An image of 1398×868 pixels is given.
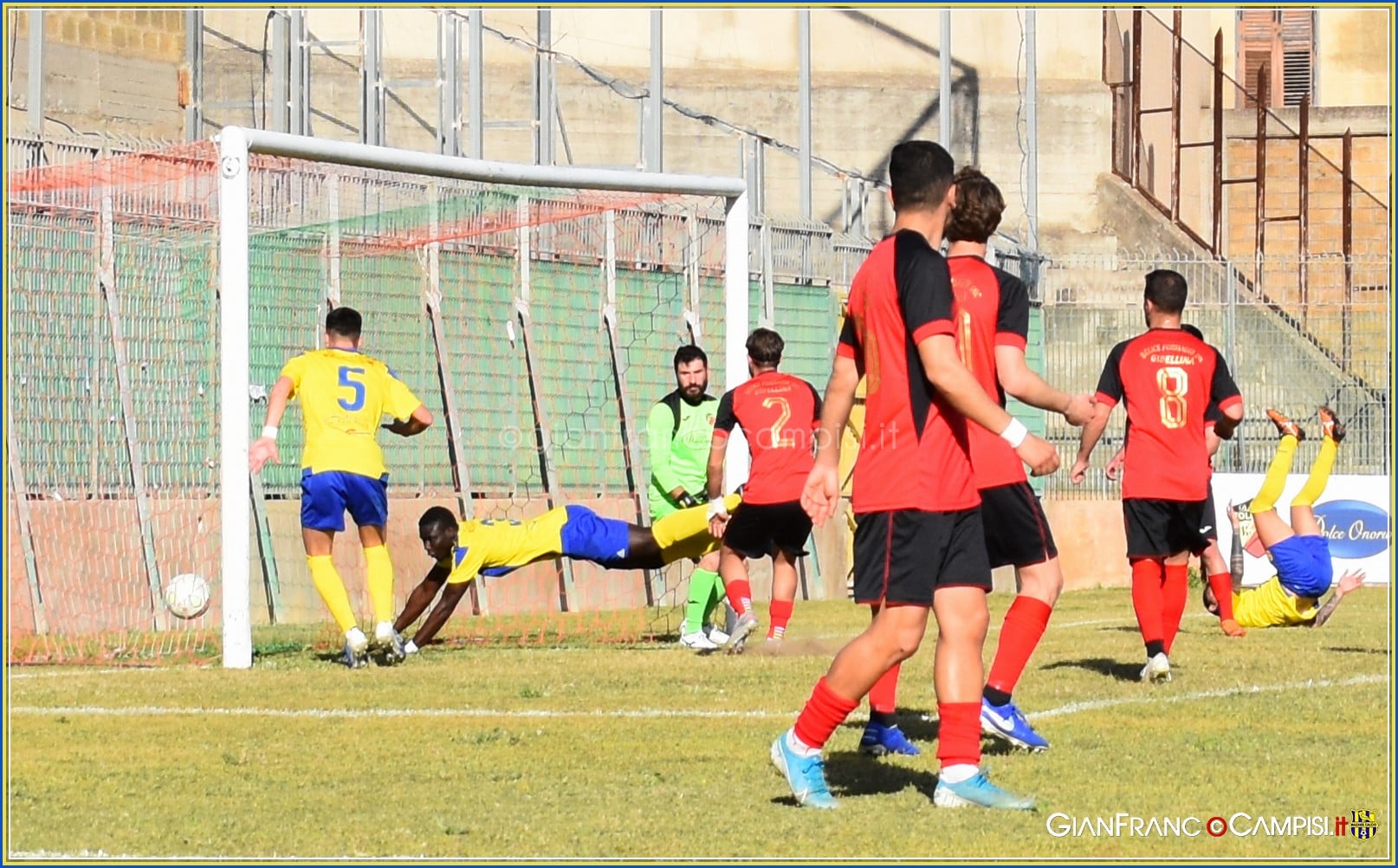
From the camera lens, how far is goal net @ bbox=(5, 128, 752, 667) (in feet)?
46.2

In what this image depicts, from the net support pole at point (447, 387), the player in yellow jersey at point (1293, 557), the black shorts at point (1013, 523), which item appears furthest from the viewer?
the net support pole at point (447, 387)

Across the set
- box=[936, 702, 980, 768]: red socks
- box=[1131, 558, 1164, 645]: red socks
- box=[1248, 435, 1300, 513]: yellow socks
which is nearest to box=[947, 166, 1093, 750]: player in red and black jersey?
box=[936, 702, 980, 768]: red socks

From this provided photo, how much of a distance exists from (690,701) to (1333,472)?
12.9 m

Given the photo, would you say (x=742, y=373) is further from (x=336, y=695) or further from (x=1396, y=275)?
(x=1396, y=275)

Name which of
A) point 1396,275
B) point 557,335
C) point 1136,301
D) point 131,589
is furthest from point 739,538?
point 1136,301

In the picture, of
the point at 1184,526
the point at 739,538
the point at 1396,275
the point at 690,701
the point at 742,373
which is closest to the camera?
the point at 690,701

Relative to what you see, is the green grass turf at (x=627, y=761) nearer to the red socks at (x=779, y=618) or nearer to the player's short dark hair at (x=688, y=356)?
the red socks at (x=779, y=618)

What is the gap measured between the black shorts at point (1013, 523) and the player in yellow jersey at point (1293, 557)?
18.1ft

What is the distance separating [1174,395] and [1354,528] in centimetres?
1014

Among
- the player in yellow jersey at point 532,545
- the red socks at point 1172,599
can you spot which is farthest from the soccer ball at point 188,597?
the red socks at point 1172,599

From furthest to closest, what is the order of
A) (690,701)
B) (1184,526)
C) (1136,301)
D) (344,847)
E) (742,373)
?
(1136,301)
(742,373)
(1184,526)
(690,701)
(344,847)

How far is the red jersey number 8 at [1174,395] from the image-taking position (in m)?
11.4

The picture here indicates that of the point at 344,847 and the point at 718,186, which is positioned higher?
the point at 718,186

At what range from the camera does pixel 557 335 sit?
18.9m
